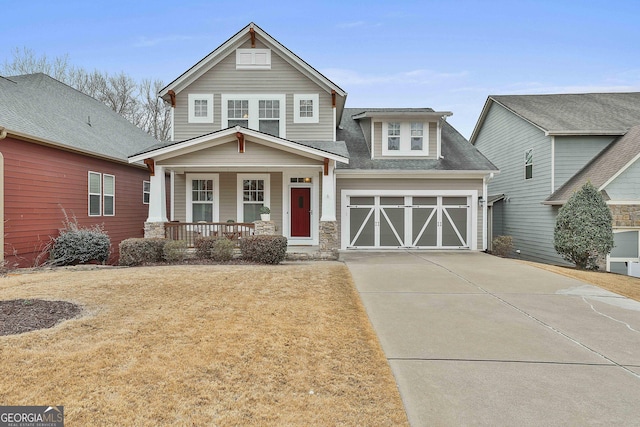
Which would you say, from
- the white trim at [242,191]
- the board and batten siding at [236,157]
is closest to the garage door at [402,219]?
the white trim at [242,191]

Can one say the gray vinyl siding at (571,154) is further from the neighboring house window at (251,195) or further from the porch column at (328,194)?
the neighboring house window at (251,195)

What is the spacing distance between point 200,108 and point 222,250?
6.05 meters

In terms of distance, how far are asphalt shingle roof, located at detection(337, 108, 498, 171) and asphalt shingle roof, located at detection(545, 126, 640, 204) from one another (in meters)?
2.59

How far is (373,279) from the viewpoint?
812 cm

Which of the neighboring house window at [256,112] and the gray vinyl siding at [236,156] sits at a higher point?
the neighboring house window at [256,112]

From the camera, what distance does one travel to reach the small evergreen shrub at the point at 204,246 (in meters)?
10.7

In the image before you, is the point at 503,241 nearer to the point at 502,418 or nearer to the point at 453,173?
the point at 453,173

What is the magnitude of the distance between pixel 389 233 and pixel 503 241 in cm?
426

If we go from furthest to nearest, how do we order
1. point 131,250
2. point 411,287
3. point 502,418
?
point 131,250 < point 411,287 < point 502,418

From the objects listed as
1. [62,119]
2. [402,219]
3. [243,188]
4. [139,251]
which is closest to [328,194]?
[243,188]

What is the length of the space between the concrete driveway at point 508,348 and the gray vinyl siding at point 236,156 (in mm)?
4987

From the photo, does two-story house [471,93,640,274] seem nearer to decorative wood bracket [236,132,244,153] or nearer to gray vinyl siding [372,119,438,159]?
gray vinyl siding [372,119,438,159]

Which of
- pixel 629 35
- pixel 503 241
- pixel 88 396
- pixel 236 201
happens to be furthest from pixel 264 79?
pixel 629 35

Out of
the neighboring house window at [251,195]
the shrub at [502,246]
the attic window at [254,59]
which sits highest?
the attic window at [254,59]
